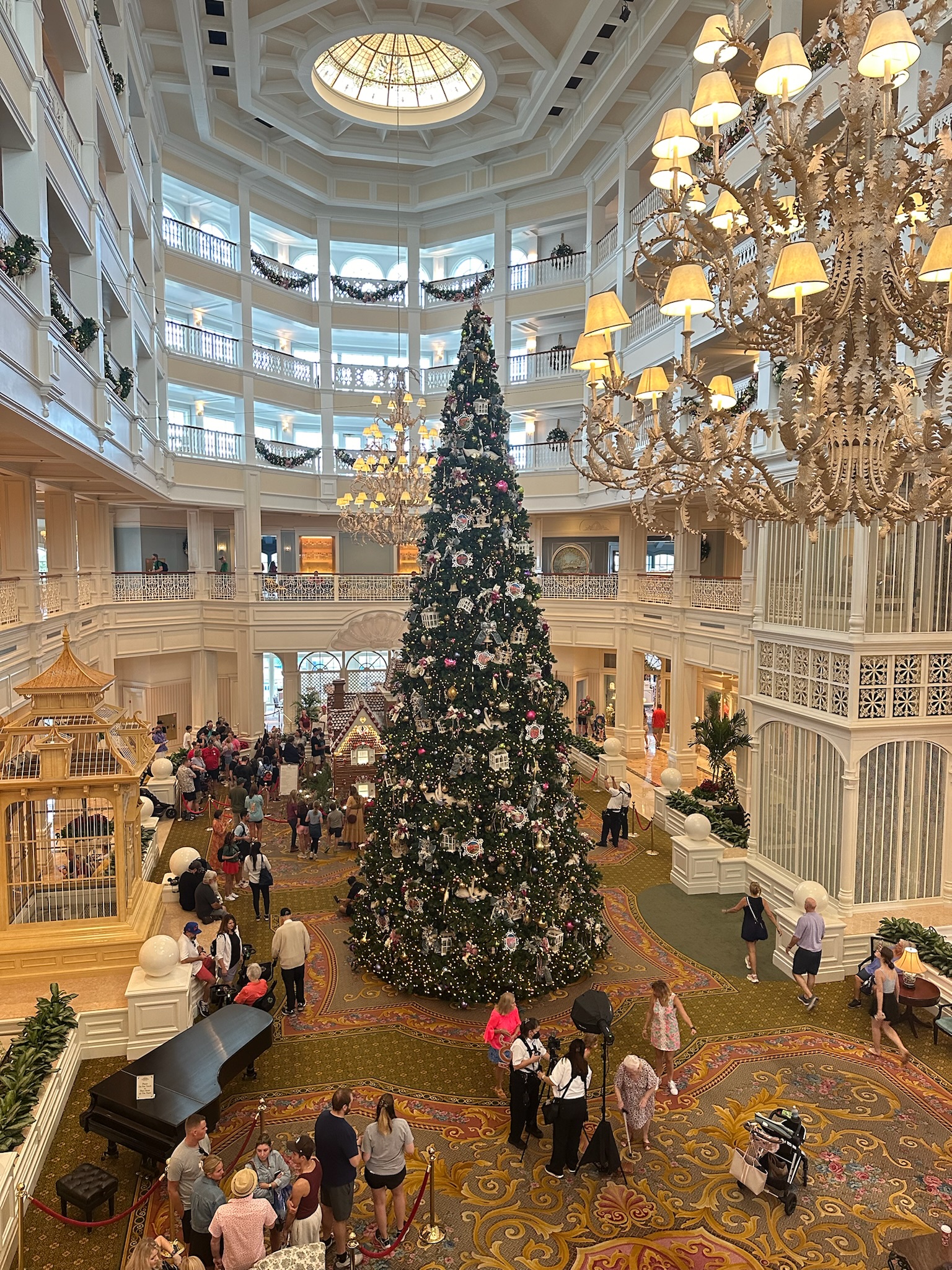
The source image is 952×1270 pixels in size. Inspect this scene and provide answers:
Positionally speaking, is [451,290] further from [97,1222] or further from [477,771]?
[97,1222]

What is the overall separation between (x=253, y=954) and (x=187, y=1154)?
4664 mm

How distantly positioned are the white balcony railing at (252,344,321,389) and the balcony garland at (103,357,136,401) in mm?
9143

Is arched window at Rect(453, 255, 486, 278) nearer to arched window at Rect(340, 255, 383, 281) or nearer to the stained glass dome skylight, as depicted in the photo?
arched window at Rect(340, 255, 383, 281)

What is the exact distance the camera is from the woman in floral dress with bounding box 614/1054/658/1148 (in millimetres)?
6098

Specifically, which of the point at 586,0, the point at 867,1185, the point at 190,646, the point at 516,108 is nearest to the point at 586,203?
the point at 516,108

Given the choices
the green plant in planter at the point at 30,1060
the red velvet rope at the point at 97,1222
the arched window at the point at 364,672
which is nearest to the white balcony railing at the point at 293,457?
the arched window at the point at 364,672

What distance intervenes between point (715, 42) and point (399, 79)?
61.0ft

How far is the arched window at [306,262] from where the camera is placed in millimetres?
25344

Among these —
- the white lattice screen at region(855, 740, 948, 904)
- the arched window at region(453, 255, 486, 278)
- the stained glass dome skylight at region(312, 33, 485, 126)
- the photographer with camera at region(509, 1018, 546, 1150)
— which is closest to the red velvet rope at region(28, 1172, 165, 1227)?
the photographer with camera at region(509, 1018, 546, 1150)

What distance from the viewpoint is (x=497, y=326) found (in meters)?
22.4

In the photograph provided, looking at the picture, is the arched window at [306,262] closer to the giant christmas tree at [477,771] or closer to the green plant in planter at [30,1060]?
the giant christmas tree at [477,771]

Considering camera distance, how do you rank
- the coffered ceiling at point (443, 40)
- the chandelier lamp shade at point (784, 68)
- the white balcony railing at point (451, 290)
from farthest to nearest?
the white balcony railing at point (451, 290) → the coffered ceiling at point (443, 40) → the chandelier lamp shade at point (784, 68)

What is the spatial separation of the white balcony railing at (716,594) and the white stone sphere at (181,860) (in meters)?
10.9

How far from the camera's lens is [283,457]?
22609 millimetres
